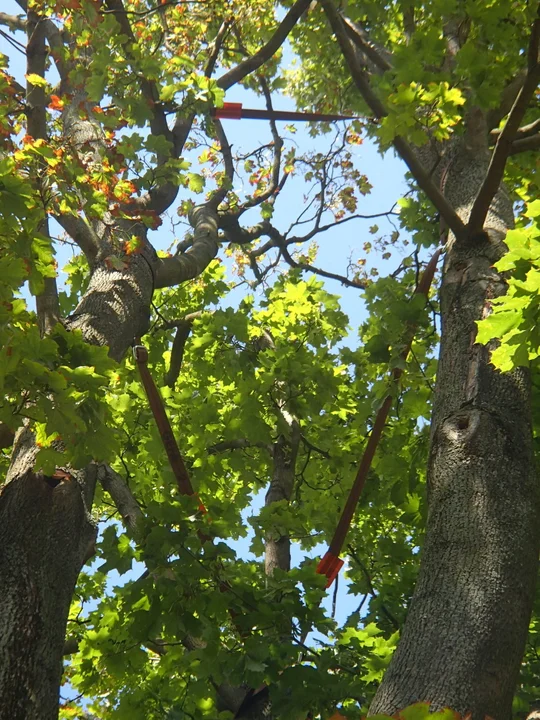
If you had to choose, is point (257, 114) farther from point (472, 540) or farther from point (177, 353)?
point (472, 540)

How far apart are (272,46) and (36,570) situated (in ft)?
20.1

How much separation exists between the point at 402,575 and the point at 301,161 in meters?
8.07

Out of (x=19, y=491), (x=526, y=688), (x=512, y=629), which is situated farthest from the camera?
(x=526, y=688)

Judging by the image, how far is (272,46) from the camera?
23.4 ft

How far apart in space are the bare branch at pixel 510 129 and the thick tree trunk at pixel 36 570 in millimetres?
2841

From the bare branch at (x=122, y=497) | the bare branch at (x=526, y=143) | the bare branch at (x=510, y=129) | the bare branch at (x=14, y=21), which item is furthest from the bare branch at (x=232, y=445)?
the bare branch at (x=14, y=21)

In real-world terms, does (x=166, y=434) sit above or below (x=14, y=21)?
below

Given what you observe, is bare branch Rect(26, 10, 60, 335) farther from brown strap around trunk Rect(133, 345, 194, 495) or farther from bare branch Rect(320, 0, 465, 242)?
bare branch Rect(320, 0, 465, 242)

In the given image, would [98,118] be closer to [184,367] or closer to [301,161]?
[184,367]

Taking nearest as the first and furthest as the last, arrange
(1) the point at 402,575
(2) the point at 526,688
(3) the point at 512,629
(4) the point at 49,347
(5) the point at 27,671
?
(3) the point at 512,629 < (5) the point at 27,671 < (4) the point at 49,347 < (2) the point at 526,688 < (1) the point at 402,575

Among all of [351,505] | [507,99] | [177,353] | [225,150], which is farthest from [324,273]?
[351,505]

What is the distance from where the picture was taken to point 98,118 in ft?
18.2

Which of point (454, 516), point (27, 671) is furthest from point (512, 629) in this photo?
point (27, 671)

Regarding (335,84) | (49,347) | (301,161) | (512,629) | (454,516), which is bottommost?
(512,629)
